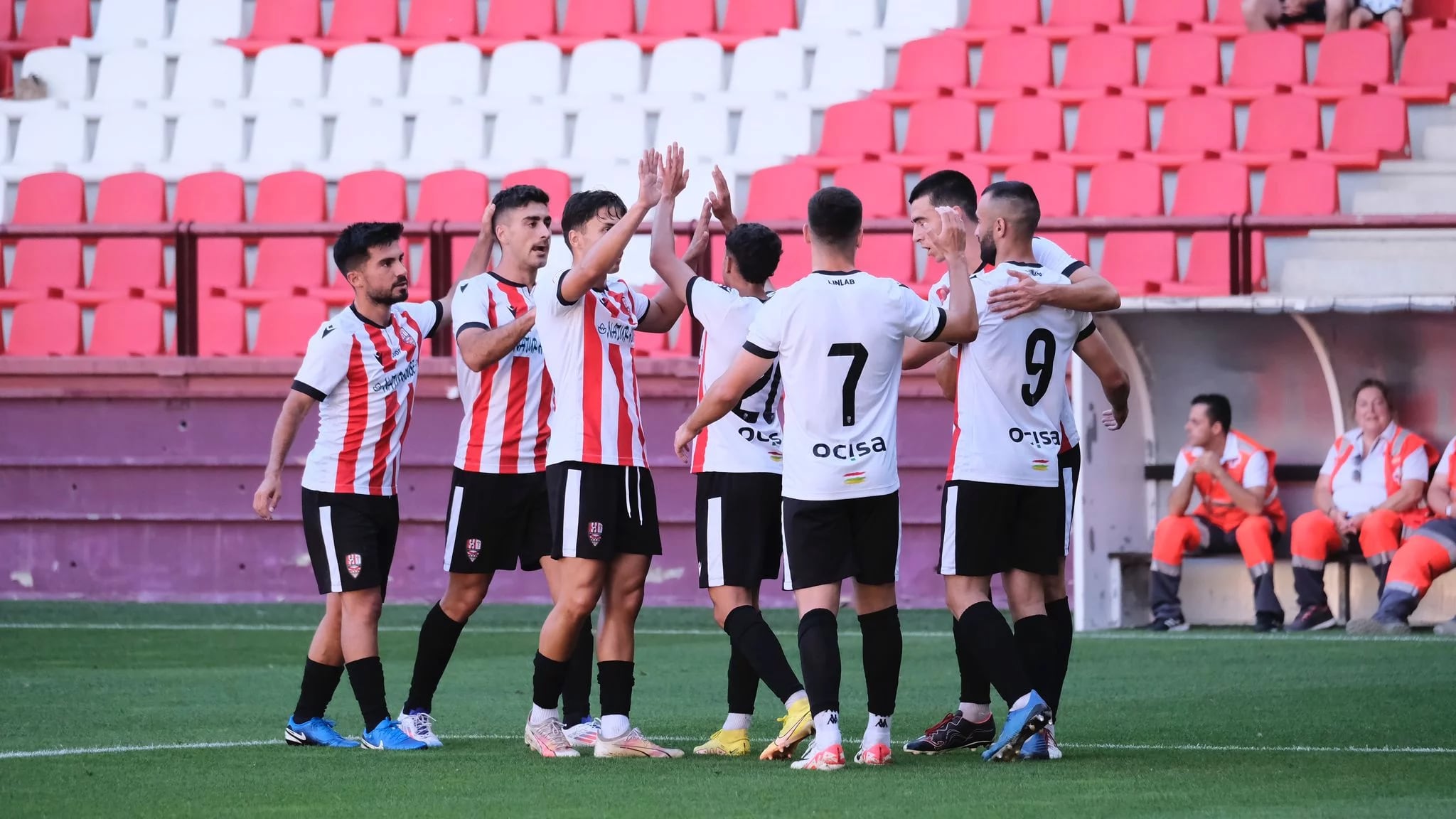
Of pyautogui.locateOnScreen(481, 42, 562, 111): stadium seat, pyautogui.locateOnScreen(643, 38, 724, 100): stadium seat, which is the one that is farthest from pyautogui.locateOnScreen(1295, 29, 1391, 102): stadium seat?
pyautogui.locateOnScreen(481, 42, 562, 111): stadium seat

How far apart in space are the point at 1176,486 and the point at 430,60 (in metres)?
8.80

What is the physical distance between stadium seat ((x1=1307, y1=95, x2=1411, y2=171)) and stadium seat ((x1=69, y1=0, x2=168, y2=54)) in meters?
10.9

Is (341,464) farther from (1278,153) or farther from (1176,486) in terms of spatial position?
(1278,153)

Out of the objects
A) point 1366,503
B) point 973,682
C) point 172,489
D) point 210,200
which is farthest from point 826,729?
point 210,200

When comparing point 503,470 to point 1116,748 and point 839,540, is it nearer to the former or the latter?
point 839,540

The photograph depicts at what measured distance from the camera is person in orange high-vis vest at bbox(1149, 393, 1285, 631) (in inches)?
432

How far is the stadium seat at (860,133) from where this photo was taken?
607 inches

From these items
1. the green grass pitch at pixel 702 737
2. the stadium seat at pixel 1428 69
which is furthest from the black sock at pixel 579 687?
the stadium seat at pixel 1428 69

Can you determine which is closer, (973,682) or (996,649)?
(996,649)

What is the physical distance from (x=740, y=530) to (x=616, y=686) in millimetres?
659

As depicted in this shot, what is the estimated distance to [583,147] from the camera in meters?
16.1

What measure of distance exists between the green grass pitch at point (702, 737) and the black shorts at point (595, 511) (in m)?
0.70

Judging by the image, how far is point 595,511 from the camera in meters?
6.38

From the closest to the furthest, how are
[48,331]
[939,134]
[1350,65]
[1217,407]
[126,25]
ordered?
[1217,407], [48,331], [1350,65], [939,134], [126,25]
